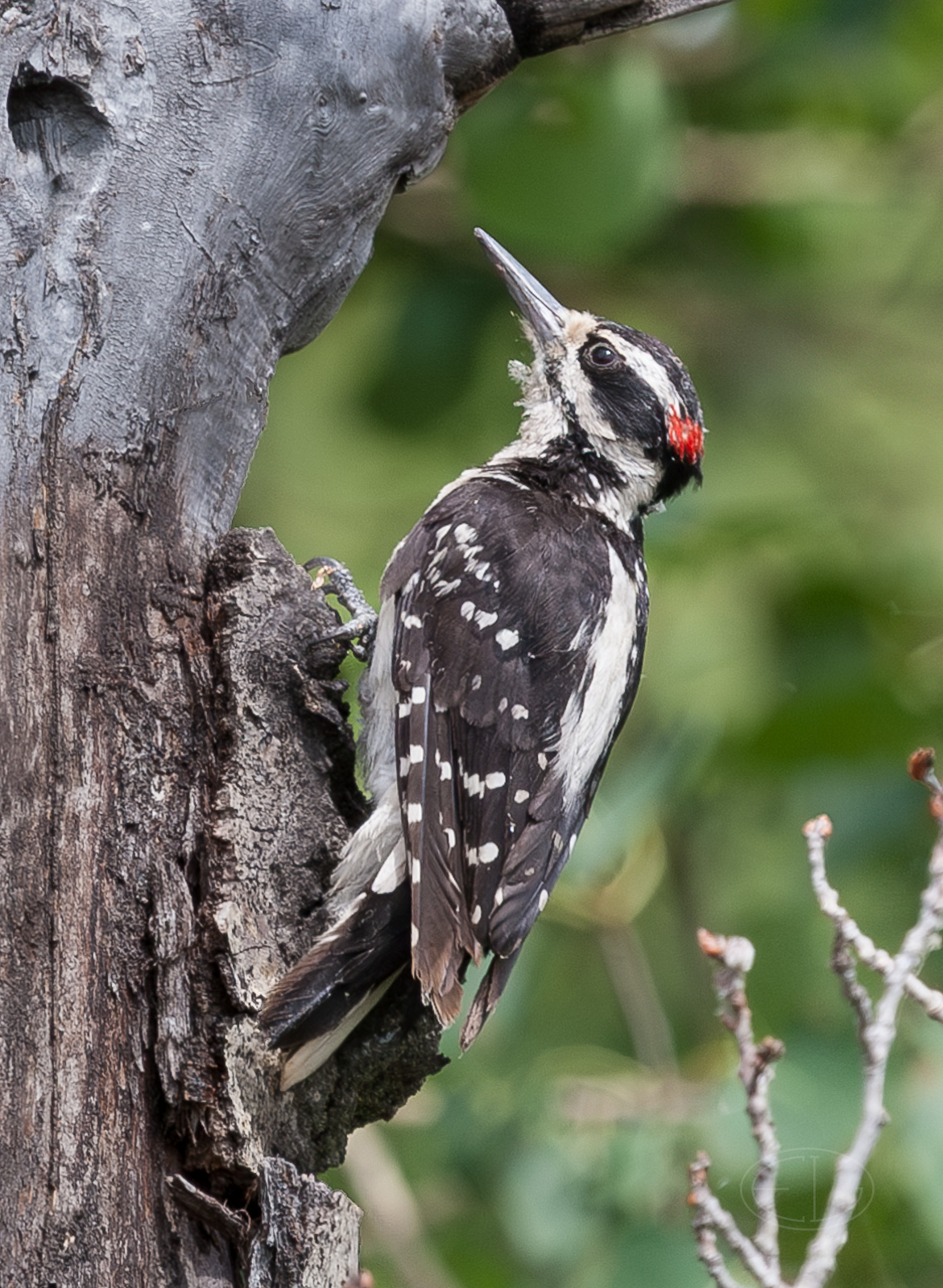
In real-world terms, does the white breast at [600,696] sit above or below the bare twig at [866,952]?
above

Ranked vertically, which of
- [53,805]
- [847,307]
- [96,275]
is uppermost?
[847,307]

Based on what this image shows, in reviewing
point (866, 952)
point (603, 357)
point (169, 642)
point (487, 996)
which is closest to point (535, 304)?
point (603, 357)

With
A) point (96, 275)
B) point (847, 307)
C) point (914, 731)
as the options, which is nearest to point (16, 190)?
point (96, 275)

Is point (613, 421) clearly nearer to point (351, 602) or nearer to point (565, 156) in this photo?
point (351, 602)

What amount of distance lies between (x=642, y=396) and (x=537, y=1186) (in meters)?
1.83

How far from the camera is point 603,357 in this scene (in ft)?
10.5

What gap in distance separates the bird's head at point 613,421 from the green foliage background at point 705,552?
17.3 inches

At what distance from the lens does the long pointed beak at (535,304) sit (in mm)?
3281

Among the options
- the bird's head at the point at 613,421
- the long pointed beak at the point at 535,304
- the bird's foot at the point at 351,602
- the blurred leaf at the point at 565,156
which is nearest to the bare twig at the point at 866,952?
the bird's foot at the point at 351,602

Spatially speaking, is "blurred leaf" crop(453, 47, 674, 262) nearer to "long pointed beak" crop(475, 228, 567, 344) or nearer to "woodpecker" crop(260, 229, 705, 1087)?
"long pointed beak" crop(475, 228, 567, 344)

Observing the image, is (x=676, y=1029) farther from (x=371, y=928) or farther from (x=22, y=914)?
(x=22, y=914)

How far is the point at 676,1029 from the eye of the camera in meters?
4.12

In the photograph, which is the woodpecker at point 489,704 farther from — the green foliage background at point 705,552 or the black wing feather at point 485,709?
the green foliage background at point 705,552

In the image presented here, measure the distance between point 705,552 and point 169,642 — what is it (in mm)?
1845
